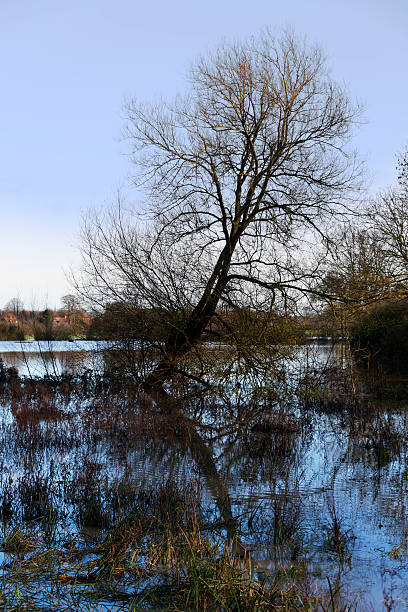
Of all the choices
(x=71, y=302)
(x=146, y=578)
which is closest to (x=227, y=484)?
(x=146, y=578)

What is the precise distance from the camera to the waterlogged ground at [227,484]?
14.7 feet

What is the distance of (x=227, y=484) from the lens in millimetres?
7004

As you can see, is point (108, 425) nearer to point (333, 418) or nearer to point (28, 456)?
point (28, 456)

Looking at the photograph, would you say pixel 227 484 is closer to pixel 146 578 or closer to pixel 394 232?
pixel 146 578

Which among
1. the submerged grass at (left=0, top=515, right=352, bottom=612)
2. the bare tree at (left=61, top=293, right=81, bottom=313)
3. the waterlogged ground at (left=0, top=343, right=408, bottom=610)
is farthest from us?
the bare tree at (left=61, top=293, right=81, bottom=313)

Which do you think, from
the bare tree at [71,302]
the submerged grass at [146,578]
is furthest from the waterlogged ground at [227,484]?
the bare tree at [71,302]

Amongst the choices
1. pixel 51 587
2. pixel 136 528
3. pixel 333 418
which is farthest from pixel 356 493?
pixel 333 418

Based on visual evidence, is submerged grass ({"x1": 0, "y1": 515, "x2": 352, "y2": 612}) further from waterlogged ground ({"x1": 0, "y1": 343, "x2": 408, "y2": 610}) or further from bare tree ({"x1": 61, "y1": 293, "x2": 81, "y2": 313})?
bare tree ({"x1": 61, "y1": 293, "x2": 81, "y2": 313})

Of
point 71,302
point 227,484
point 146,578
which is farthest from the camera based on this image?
point 71,302

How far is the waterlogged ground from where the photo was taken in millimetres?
4477

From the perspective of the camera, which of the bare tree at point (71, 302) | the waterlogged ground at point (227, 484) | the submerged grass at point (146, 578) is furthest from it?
the bare tree at point (71, 302)

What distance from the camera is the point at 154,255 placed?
14.3 meters

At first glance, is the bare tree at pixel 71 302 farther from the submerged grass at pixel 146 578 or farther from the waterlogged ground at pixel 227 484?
the submerged grass at pixel 146 578

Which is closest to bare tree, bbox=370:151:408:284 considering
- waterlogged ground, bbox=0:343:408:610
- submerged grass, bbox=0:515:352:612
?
waterlogged ground, bbox=0:343:408:610
